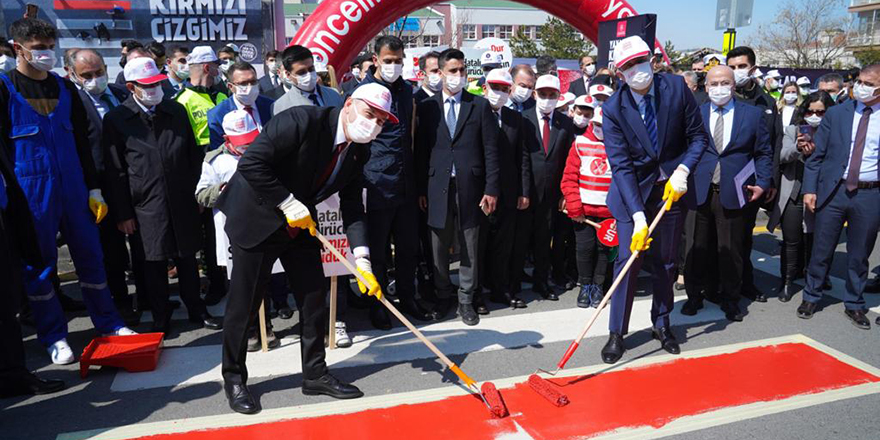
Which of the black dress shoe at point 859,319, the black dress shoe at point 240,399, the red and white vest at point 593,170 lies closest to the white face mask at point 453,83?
the red and white vest at point 593,170

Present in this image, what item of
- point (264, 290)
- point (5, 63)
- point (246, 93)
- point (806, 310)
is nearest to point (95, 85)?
point (5, 63)

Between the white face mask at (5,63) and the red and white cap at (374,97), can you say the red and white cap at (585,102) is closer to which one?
the red and white cap at (374,97)

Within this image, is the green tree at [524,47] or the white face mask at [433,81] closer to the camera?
the white face mask at [433,81]

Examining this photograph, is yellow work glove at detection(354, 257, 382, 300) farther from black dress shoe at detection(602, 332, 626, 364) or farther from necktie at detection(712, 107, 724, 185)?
necktie at detection(712, 107, 724, 185)

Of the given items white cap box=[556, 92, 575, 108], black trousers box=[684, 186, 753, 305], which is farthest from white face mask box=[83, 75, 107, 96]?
black trousers box=[684, 186, 753, 305]

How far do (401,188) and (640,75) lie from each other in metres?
2.13

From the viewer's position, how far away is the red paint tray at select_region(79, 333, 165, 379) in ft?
14.2

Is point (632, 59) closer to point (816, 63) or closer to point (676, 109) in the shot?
point (676, 109)

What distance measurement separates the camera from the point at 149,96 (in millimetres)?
4848

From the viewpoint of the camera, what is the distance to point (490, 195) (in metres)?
5.45

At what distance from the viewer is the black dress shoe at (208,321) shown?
5.29 m

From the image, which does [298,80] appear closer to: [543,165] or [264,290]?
[264,290]

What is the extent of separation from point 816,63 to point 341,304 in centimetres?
4510

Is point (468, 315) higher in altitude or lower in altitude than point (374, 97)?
lower
